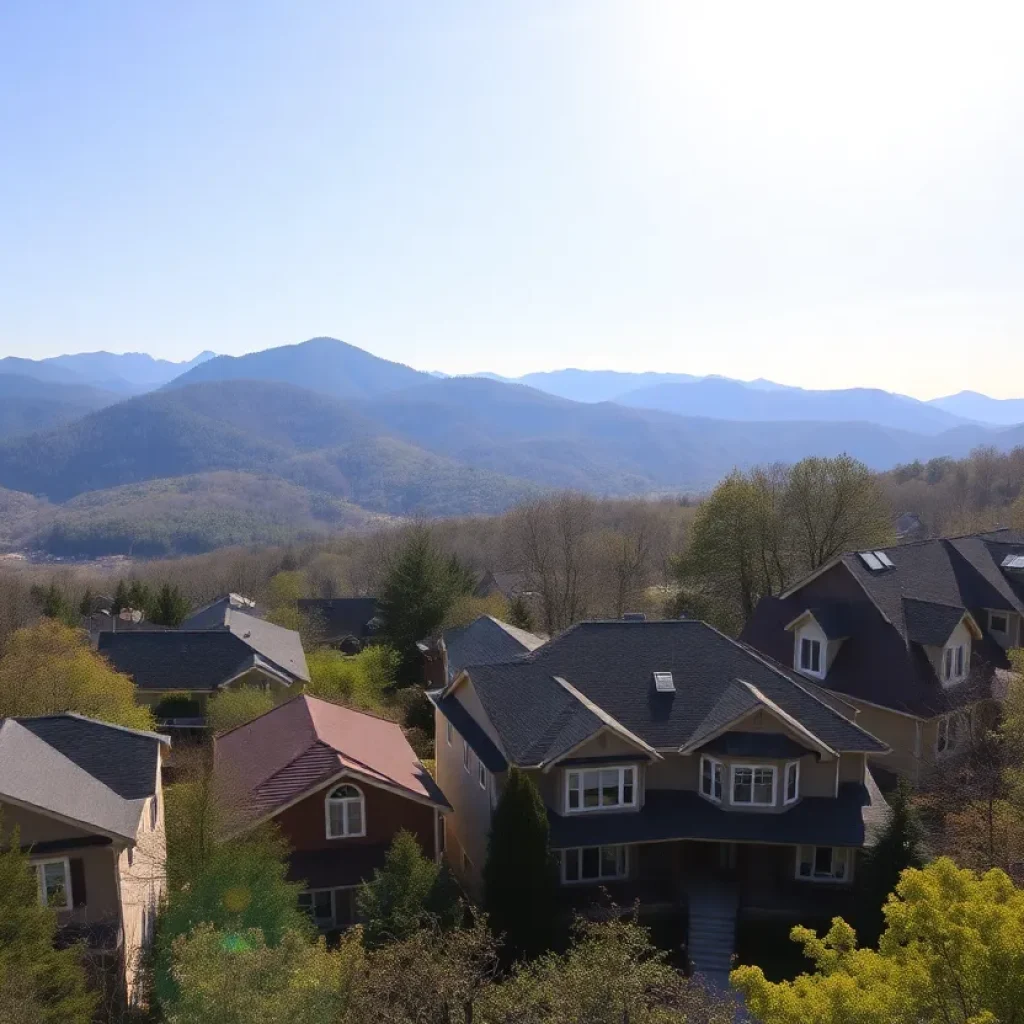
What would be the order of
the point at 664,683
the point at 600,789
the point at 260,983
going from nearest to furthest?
the point at 260,983 < the point at 600,789 < the point at 664,683

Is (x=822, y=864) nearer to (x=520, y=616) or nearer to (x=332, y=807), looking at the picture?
(x=332, y=807)

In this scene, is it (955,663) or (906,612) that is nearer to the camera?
(955,663)

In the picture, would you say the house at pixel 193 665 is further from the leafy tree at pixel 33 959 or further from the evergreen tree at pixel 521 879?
the leafy tree at pixel 33 959

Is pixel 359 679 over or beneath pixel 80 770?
beneath

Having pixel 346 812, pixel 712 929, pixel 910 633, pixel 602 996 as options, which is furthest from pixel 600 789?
pixel 910 633

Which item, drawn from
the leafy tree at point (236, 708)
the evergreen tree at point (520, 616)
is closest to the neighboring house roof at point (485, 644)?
the leafy tree at point (236, 708)

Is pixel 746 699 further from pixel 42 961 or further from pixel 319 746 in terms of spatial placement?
pixel 42 961

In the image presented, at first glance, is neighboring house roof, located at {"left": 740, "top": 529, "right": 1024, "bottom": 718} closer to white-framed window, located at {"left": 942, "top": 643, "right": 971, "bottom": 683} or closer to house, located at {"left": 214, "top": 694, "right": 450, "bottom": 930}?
white-framed window, located at {"left": 942, "top": 643, "right": 971, "bottom": 683}
